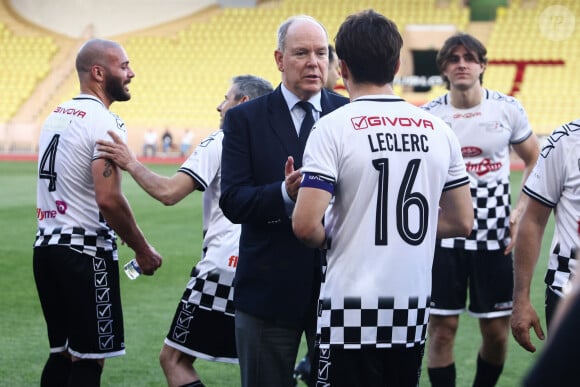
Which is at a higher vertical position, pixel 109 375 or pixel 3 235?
pixel 109 375

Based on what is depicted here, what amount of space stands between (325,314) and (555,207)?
117 centimetres

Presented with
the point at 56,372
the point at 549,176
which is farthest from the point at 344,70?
the point at 56,372

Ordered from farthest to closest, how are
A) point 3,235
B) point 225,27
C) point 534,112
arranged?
point 225,27, point 534,112, point 3,235

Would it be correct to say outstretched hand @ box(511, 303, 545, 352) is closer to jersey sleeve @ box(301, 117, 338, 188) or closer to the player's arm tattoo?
jersey sleeve @ box(301, 117, 338, 188)

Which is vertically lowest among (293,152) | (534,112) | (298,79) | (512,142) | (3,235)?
(534,112)

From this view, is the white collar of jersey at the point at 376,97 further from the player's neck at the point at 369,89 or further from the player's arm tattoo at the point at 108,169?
the player's arm tattoo at the point at 108,169

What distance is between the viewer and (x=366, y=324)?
305 cm

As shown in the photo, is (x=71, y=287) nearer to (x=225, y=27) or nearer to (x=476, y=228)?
(x=476, y=228)

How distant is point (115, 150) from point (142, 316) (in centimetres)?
363

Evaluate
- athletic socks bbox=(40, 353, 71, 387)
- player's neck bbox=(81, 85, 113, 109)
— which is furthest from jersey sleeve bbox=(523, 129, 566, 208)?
athletic socks bbox=(40, 353, 71, 387)

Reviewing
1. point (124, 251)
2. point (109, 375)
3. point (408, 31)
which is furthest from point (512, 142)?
point (408, 31)

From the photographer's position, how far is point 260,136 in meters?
3.62

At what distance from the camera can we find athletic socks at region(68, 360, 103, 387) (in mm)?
4461

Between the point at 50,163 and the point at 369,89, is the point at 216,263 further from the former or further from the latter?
the point at 369,89
